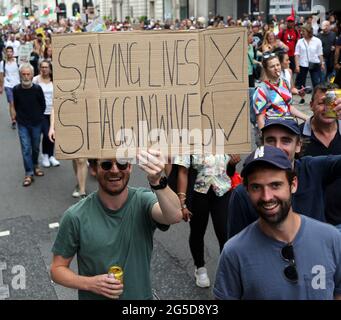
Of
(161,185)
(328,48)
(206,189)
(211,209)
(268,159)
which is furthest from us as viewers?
(328,48)

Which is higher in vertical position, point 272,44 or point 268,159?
point 272,44

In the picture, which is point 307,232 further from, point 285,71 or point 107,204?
point 285,71

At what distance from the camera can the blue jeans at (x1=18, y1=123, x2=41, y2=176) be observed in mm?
7402

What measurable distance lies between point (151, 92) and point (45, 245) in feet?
10.9

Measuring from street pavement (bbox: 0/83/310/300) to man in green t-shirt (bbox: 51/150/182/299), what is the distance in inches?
67.2

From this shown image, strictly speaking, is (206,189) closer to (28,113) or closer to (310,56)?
(28,113)

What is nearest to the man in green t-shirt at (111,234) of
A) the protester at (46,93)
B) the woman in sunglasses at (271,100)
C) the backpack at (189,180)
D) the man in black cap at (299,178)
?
the man in black cap at (299,178)

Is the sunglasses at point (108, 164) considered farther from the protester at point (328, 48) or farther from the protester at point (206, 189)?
the protester at point (328, 48)

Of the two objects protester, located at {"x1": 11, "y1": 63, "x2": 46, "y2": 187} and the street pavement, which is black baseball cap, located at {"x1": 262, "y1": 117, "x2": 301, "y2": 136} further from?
protester, located at {"x1": 11, "y1": 63, "x2": 46, "y2": 187}

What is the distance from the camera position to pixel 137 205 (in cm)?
253

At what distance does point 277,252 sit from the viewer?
1.99 metres

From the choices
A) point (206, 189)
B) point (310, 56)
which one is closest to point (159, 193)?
point (206, 189)

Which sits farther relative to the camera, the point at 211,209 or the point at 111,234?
the point at 211,209

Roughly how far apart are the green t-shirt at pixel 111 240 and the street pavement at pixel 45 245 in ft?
5.57
